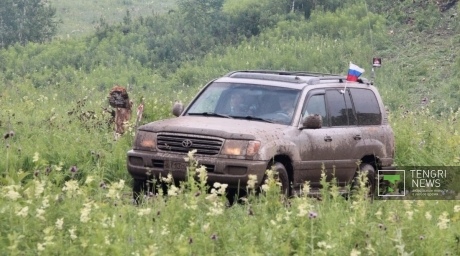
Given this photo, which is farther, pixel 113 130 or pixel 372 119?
pixel 113 130

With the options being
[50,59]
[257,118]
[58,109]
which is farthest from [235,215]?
[50,59]

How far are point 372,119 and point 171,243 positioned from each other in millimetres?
6952

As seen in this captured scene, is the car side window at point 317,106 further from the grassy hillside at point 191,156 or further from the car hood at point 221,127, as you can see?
the grassy hillside at point 191,156

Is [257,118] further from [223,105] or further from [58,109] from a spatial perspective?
[58,109]

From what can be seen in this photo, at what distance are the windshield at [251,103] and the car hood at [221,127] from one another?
276mm

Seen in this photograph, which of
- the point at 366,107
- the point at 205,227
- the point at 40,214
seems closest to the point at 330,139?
the point at 366,107

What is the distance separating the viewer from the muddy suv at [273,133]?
11227 millimetres

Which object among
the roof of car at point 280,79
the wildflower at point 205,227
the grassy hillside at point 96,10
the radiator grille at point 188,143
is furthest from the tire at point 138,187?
the grassy hillside at point 96,10

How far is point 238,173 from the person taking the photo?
1108 centimetres

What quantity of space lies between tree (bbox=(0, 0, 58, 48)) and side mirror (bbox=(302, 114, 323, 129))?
33575mm

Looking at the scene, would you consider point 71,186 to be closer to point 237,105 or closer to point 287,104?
point 237,105

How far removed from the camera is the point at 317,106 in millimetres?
12906

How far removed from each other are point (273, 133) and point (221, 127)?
0.61 m

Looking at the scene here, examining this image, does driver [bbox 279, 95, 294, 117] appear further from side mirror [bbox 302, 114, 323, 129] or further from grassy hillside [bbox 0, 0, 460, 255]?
grassy hillside [bbox 0, 0, 460, 255]
